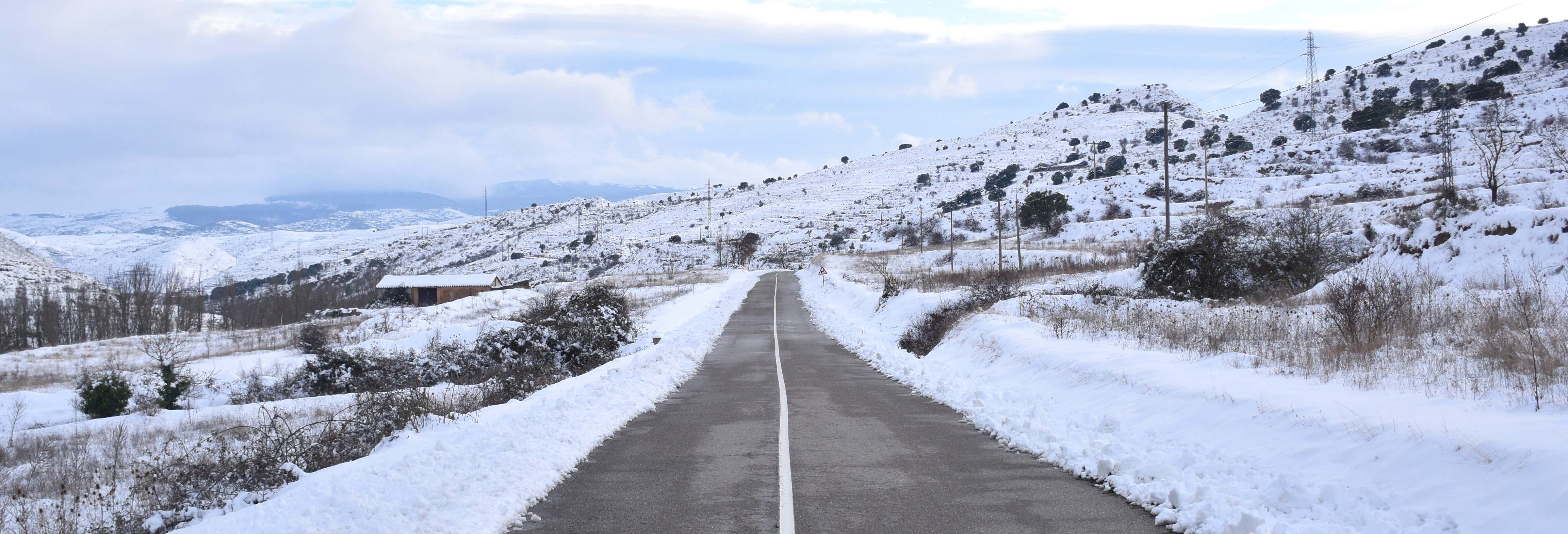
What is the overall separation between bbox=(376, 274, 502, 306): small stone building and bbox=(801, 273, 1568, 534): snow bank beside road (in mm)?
82709

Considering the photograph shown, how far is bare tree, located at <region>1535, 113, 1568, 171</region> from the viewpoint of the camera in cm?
5616

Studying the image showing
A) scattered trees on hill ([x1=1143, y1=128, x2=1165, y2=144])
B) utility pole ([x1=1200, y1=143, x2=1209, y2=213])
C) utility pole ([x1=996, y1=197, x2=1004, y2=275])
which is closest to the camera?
utility pole ([x1=996, y1=197, x2=1004, y2=275])

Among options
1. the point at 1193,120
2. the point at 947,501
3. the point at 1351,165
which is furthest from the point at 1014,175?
the point at 947,501

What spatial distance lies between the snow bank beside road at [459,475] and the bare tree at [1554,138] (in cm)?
5903

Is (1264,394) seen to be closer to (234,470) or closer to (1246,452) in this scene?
(1246,452)

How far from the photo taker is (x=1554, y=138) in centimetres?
6288

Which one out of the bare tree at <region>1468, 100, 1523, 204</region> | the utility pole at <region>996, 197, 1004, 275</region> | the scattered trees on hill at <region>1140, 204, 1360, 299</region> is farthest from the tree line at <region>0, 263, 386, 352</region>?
the bare tree at <region>1468, 100, 1523, 204</region>

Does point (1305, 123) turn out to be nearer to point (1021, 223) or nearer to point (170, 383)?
point (1021, 223)

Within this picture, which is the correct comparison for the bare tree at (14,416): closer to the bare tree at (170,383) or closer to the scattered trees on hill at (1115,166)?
the bare tree at (170,383)

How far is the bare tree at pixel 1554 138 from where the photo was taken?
5616 cm

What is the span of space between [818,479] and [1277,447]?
3.94 meters

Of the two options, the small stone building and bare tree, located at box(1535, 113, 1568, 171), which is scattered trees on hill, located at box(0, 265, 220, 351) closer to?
the small stone building

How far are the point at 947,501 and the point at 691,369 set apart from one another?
1141 cm

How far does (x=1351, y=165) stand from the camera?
86.4 m
